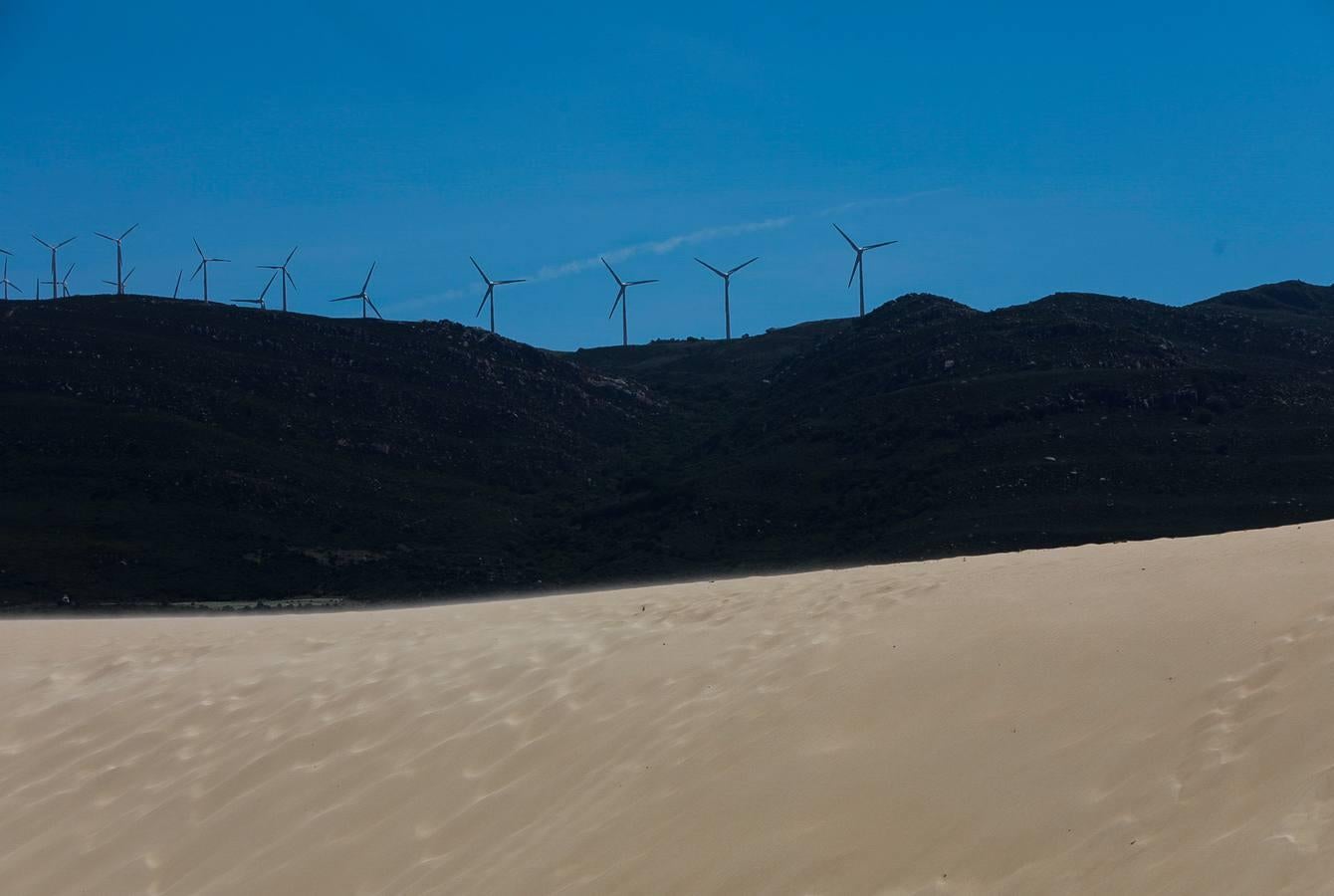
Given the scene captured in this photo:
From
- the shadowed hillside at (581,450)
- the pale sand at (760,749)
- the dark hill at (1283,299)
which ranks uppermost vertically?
the dark hill at (1283,299)

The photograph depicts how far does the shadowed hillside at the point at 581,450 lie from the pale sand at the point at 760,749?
45.9 metres

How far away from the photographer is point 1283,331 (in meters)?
94.0

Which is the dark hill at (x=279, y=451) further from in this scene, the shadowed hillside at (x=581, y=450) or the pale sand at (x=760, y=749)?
the pale sand at (x=760, y=749)

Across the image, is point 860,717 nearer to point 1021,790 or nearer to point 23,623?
point 1021,790

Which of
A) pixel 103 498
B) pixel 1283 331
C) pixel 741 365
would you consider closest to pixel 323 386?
pixel 103 498

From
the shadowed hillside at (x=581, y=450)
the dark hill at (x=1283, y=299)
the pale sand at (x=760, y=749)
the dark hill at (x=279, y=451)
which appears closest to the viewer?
the pale sand at (x=760, y=749)

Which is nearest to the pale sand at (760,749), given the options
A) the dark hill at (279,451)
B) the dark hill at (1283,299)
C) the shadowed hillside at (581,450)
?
the shadowed hillside at (581,450)

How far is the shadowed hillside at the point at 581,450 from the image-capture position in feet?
200

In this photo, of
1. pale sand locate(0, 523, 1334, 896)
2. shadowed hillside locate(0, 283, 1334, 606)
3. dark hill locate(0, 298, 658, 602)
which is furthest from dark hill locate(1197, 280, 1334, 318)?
pale sand locate(0, 523, 1334, 896)

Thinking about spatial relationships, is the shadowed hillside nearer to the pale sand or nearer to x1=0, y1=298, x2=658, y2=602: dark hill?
x1=0, y1=298, x2=658, y2=602: dark hill

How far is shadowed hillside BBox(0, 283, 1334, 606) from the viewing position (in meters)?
60.9

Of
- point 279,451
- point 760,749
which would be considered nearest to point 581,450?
point 279,451

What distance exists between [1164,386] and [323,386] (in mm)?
55410

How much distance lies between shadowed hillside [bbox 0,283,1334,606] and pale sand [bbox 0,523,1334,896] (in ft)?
151
